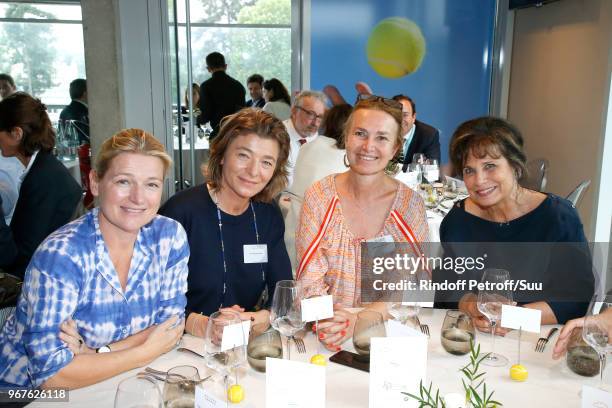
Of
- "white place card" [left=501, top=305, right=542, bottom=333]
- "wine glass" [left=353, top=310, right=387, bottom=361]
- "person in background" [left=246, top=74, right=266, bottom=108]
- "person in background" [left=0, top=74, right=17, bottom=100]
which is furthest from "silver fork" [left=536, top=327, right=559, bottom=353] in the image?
"person in background" [left=0, top=74, right=17, bottom=100]

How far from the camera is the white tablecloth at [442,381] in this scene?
1.35m

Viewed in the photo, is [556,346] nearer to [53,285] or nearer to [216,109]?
[53,285]

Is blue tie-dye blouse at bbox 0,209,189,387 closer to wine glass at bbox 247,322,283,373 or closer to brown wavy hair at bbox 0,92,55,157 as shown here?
wine glass at bbox 247,322,283,373

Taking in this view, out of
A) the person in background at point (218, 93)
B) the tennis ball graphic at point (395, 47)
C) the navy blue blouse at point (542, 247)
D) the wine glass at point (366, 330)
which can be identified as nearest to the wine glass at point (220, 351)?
the wine glass at point (366, 330)

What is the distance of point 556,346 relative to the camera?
5.12ft

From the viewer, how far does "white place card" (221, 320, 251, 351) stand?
132 cm

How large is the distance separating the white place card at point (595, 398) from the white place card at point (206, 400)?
82 centimetres

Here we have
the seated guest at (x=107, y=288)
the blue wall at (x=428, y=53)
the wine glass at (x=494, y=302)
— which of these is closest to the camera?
the seated guest at (x=107, y=288)

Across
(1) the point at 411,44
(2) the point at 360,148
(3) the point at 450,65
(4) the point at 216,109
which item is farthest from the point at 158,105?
(3) the point at 450,65

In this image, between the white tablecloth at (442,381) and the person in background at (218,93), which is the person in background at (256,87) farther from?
the white tablecloth at (442,381)

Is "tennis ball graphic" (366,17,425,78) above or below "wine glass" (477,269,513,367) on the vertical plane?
above

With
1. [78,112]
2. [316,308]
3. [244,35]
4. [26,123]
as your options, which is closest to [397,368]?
[316,308]

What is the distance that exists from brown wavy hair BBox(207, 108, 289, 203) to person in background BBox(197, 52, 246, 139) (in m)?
4.98

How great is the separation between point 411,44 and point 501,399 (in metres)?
5.93
